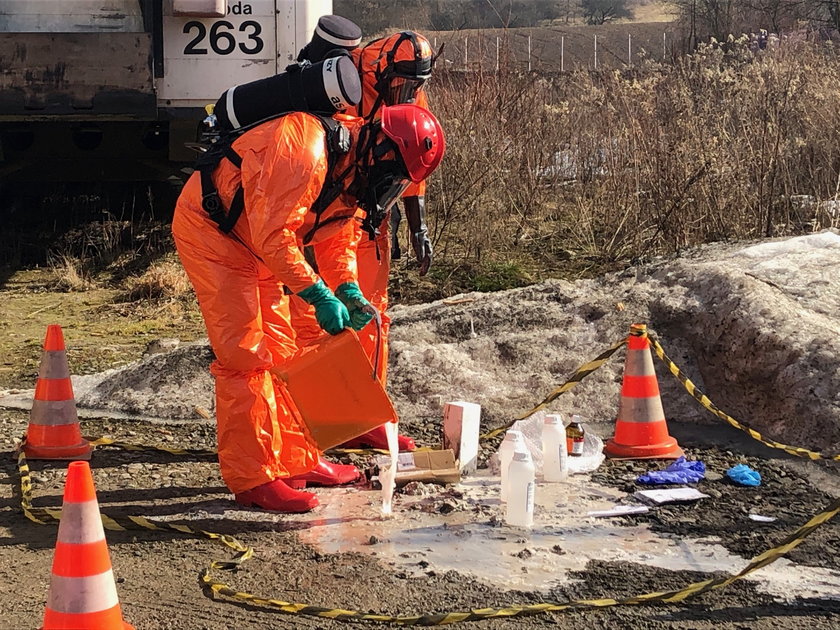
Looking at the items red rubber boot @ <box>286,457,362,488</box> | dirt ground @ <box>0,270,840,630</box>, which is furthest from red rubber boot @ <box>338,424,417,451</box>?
red rubber boot @ <box>286,457,362,488</box>

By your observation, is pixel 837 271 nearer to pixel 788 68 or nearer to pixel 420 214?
pixel 420 214

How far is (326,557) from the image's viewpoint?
406cm

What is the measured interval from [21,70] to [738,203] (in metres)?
5.18

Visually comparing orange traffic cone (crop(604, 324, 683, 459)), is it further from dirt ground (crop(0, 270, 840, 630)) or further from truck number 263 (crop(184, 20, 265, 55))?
truck number 263 (crop(184, 20, 265, 55))

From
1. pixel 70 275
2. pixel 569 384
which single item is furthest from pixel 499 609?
pixel 70 275

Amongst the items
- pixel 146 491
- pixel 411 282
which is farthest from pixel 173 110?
pixel 146 491

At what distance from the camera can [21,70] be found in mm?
7910

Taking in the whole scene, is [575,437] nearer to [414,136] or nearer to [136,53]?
[414,136]

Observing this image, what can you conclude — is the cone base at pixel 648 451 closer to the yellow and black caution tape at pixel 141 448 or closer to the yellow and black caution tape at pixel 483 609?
the yellow and black caution tape at pixel 483 609

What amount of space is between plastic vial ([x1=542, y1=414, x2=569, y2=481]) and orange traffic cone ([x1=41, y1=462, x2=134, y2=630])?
2.25 metres

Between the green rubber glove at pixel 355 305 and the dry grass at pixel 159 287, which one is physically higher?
the green rubber glove at pixel 355 305

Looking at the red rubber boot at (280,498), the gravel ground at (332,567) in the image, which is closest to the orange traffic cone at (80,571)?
the gravel ground at (332,567)

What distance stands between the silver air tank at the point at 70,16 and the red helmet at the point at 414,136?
426 cm

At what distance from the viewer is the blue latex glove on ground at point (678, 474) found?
488 centimetres
